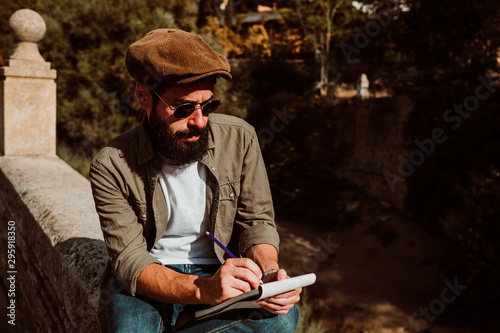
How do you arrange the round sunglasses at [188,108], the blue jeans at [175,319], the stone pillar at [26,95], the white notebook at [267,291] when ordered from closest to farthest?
the white notebook at [267,291] → the blue jeans at [175,319] → the round sunglasses at [188,108] → the stone pillar at [26,95]

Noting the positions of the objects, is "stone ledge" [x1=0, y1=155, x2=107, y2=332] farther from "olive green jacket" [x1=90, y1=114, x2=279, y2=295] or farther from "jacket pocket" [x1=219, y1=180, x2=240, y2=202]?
"jacket pocket" [x1=219, y1=180, x2=240, y2=202]

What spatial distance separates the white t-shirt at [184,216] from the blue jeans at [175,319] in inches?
8.8

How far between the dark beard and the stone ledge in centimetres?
76

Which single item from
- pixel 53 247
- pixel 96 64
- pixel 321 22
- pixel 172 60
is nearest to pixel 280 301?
pixel 172 60

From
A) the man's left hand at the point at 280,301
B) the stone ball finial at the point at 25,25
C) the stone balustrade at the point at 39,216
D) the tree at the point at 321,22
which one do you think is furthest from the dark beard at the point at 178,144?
the tree at the point at 321,22

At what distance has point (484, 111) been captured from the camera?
906 centimetres

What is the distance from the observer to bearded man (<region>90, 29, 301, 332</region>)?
5.52ft

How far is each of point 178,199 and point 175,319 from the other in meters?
0.49

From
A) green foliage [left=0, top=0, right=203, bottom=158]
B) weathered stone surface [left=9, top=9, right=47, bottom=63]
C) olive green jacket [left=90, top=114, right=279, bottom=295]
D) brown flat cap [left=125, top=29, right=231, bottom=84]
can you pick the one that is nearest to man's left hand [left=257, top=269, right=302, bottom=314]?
olive green jacket [left=90, top=114, right=279, bottom=295]

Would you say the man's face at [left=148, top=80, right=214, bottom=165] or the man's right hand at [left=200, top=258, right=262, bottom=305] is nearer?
the man's right hand at [left=200, top=258, right=262, bottom=305]

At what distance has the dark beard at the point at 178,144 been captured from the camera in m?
1.81

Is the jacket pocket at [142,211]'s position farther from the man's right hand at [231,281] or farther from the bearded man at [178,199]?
the man's right hand at [231,281]

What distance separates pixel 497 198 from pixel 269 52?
13.7 m

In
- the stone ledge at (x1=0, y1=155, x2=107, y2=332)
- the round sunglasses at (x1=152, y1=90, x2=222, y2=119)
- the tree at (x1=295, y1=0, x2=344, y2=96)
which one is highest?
the tree at (x1=295, y1=0, x2=344, y2=96)
